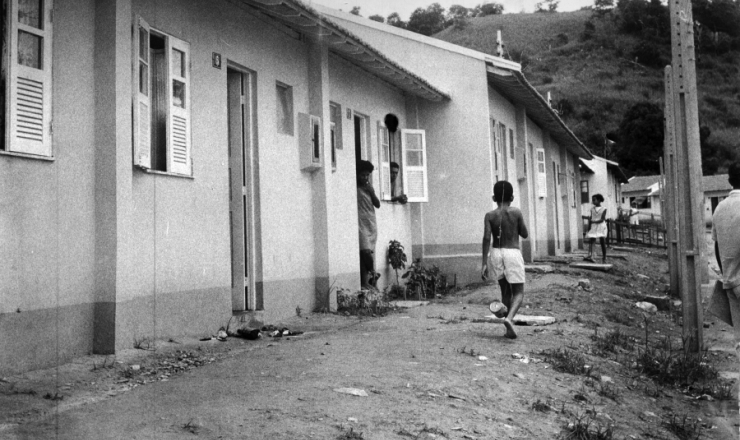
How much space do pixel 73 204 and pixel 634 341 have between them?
20.9 feet

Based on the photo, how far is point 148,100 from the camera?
22.4 ft

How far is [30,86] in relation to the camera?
5.48 meters

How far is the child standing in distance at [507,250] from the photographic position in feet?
24.7

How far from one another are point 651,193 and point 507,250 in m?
53.6

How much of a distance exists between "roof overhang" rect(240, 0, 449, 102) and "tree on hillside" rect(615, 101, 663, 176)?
51665 mm

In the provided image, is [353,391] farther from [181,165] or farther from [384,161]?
[384,161]

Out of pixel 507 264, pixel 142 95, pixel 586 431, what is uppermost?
pixel 142 95

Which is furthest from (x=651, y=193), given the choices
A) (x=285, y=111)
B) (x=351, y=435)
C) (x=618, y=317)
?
(x=351, y=435)

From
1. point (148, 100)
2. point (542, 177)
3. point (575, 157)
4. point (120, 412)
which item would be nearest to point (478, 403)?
point (120, 412)

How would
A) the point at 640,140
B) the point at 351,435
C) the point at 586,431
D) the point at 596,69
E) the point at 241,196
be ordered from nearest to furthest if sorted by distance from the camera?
the point at 351,435, the point at 586,431, the point at 241,196, the point at 596,69, the point at 640,140

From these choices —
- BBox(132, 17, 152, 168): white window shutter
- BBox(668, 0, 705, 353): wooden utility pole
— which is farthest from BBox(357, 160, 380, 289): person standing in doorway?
BBox(132, 17, 152, 168): white window shutter

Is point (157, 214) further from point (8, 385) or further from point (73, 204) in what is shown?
point (8, 385)

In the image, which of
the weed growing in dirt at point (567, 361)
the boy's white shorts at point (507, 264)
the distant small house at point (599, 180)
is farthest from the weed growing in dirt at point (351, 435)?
the distant small house at point (599, 180)

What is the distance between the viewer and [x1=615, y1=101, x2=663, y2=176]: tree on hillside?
6075 centimetres
